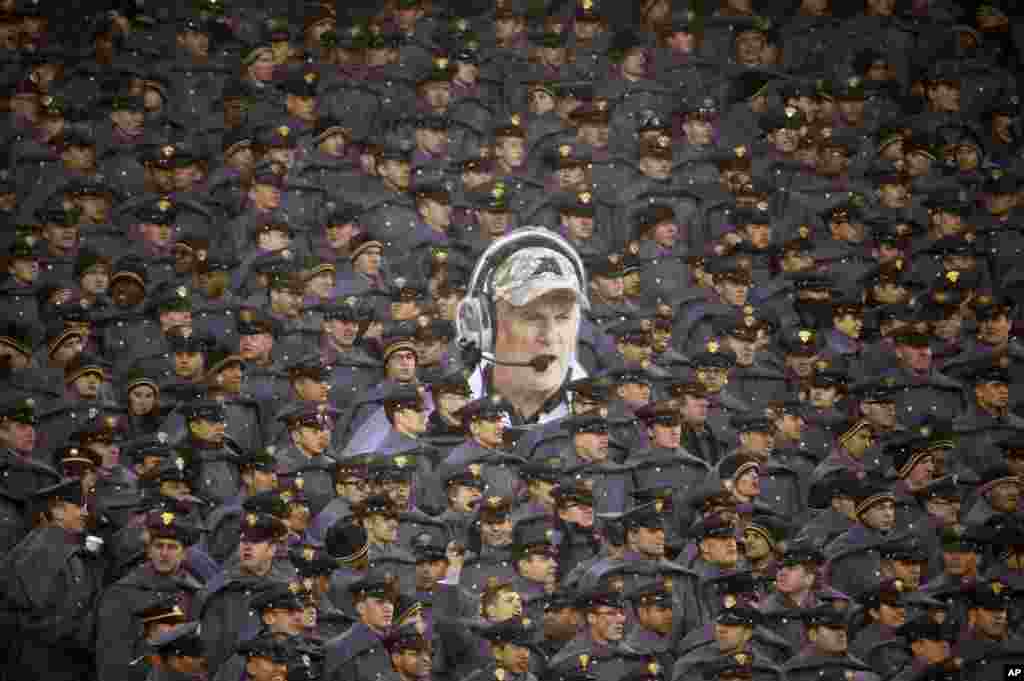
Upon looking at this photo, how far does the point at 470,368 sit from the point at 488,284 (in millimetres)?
511

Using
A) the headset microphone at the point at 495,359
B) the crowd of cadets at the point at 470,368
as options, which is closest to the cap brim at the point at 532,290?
the crowd of cadets at the point at 470,368

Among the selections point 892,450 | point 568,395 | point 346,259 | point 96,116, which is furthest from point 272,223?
point 892,450

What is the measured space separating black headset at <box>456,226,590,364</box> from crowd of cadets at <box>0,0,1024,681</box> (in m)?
0.09

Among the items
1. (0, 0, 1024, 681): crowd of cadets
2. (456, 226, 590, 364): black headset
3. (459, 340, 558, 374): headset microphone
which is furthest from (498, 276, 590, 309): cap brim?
(459, 340, 558, 374): headset microphone

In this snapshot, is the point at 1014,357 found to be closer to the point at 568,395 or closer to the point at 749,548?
the point at 749,548

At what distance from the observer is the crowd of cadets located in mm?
9711

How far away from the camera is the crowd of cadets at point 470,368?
9.71m

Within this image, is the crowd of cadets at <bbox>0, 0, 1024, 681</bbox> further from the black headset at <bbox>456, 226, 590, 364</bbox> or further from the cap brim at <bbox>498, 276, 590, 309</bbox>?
the cap brim at <bbox>498, 276, 590, 309</bbox>

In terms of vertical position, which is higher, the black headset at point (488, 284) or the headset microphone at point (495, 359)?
the black headset at point (488, 284)

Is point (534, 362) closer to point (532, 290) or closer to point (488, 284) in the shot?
point (532, 290)

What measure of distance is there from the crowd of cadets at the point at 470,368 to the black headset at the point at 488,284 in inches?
3.4

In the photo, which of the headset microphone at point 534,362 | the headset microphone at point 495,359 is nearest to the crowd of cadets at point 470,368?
the headset microphone at point 495,359

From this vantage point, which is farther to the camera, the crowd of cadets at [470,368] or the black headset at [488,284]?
the black headset at [488,284]

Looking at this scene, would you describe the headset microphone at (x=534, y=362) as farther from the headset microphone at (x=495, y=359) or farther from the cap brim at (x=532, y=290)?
the cap brim at (x=532, y=290)
